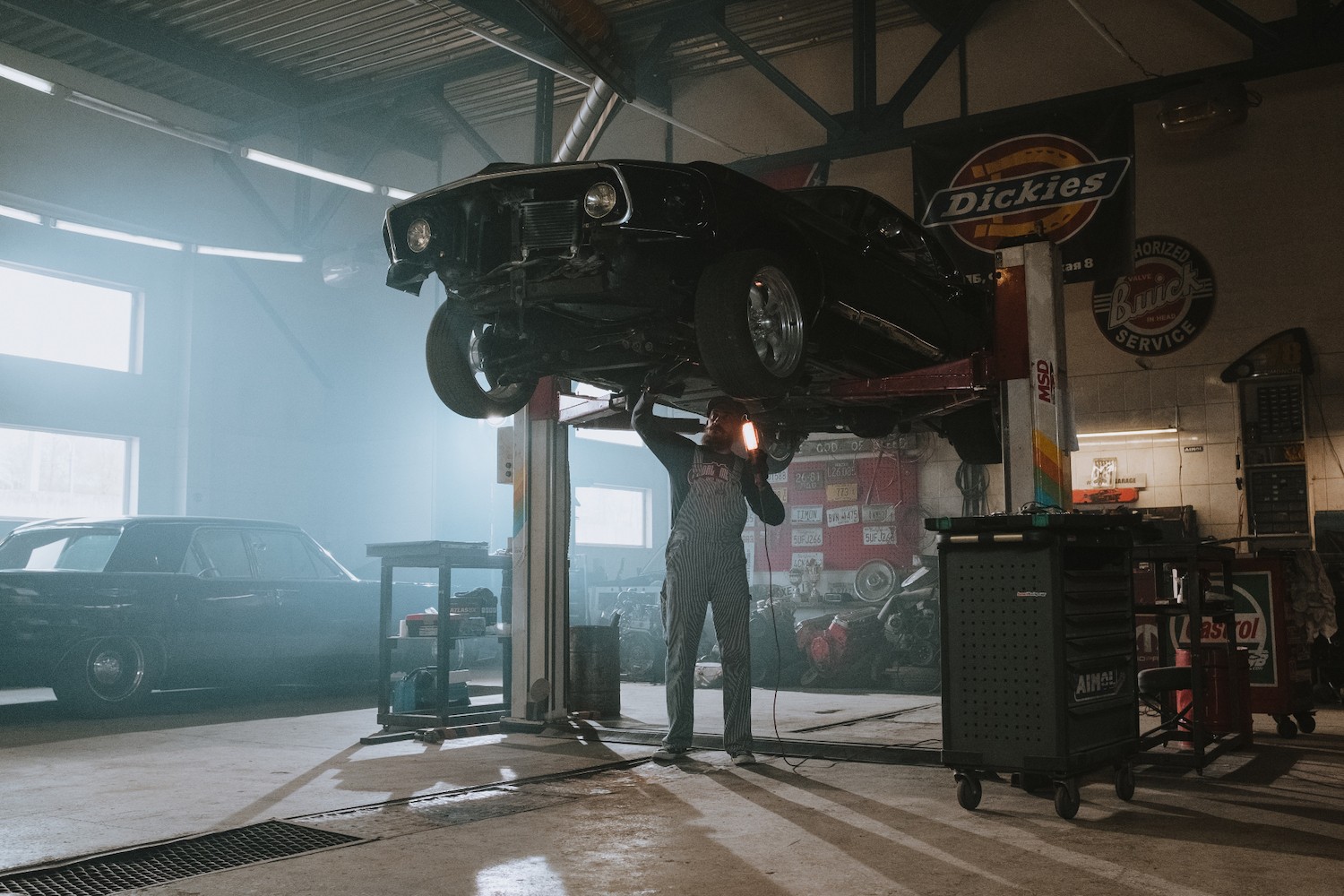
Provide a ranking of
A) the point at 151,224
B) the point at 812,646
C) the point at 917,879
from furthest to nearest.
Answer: the point at 151,224, the point at 812,646, the point at 917,879

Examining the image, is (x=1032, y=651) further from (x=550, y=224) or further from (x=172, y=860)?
(x=172, y=860)

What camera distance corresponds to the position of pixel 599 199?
361 centimetres

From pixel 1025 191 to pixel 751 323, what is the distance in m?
5.84

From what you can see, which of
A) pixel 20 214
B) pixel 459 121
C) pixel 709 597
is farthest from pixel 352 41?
pixel 709 597

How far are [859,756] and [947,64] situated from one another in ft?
26.7

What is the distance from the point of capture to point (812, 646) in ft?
30.3

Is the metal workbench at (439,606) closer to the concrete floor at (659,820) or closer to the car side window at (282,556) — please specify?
the concrete floor at (659,820)

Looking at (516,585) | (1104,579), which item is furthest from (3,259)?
(1104,579)

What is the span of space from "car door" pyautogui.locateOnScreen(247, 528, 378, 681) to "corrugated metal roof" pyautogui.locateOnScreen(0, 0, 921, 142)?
5.07m

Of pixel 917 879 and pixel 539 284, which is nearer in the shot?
pixel 917 879

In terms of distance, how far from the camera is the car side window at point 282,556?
25.4 feet

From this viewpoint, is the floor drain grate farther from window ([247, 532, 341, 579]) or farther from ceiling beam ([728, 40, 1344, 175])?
ceiling beam ([728, 40, 1344, 175])

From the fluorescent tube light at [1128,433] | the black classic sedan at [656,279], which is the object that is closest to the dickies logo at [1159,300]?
the fluorescent tube light at [1128,433]

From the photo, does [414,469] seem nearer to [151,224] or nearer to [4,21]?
[151,224]
